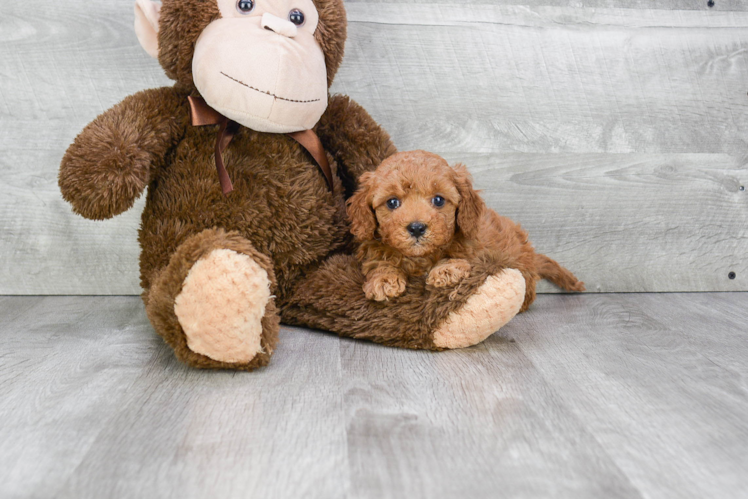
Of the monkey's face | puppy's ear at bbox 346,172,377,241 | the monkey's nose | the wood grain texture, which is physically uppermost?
the monkey's nose

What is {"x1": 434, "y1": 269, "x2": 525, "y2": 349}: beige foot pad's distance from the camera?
98 centimetres

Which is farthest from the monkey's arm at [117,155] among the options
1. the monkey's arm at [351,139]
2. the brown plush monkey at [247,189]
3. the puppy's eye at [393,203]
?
the puppy's eye at [393,203]

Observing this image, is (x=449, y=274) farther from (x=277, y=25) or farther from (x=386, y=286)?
(x=277, y=25)

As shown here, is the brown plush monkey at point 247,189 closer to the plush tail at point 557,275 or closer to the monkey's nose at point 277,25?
the monkey's nose at point 277,25

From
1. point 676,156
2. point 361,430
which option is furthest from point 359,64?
point 361,430

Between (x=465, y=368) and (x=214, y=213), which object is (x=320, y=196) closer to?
(x=214, y=213)

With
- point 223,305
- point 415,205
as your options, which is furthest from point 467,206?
point 223,305

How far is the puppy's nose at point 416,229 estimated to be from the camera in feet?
3.14

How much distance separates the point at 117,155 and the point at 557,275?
0.90 m

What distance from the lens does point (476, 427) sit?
78cm

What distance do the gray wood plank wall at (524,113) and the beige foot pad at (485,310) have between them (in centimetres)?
44

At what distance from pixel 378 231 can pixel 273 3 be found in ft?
1.29

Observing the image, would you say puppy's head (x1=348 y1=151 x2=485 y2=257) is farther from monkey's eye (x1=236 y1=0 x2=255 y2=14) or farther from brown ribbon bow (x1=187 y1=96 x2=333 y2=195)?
monkey's eye (x1=236 y1=0 x2=255 y2=14)

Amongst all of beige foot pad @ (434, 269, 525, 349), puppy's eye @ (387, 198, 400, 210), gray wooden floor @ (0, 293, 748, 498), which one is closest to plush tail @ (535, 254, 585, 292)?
gray wooden floor @ (0, 293, 748, 498)
